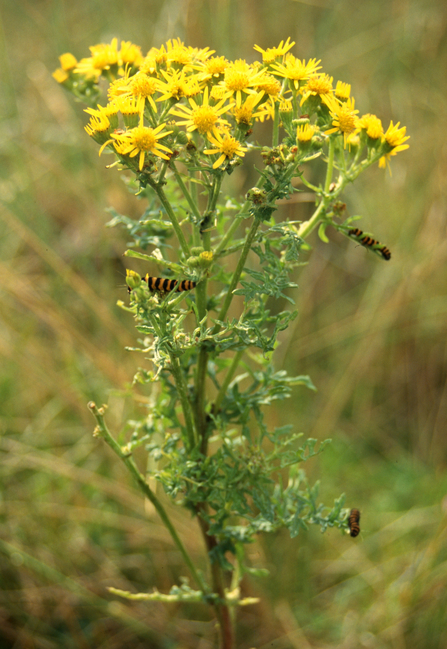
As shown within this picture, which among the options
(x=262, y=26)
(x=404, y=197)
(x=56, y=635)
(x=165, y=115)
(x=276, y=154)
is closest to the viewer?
(x=276, y=154)

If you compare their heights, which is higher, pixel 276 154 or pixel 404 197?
pixel 404 197

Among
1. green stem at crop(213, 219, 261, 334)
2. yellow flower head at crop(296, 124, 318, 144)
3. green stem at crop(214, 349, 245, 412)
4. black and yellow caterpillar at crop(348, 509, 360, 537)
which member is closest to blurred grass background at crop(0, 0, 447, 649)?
green stem at crop(214, 349, 245, 412)

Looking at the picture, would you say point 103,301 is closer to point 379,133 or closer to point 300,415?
point 300,415

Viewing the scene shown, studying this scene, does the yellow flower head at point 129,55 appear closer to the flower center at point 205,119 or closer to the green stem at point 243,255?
the flower center at point 205,119

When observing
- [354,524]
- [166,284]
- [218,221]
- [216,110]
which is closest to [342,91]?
[216,110]

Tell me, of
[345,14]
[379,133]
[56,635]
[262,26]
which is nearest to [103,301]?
[56,635]

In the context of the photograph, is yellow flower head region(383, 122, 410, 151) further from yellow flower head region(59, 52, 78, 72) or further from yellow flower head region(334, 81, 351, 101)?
yellow flower head region(59, 52, 78, 72)

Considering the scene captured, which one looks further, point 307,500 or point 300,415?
point 300,415
